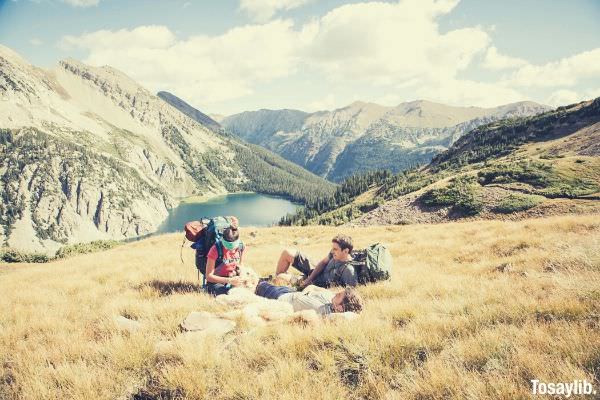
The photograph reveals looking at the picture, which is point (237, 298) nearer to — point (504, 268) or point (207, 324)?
point (207, 324)

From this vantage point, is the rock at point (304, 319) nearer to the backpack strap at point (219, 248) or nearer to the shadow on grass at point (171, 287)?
the backpack strap at point (219, 248)

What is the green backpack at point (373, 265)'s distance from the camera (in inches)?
328

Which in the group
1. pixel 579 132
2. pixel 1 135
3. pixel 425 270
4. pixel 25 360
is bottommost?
pixel 425 270

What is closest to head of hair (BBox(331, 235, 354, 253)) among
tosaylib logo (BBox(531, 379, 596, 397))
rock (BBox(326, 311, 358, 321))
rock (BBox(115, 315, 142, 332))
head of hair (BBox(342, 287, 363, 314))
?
head of hair (BBox(342, 287, 363, 314))

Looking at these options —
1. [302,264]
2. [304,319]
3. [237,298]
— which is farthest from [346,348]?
[302,264]

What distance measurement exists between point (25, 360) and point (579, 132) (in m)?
92.4

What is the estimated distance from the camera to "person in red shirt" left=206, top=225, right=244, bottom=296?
291 inches

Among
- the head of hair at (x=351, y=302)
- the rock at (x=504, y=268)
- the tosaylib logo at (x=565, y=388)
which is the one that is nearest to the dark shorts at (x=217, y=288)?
the head of hair at (x=351, y=302)

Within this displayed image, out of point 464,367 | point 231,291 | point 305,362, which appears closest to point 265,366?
point 305,362

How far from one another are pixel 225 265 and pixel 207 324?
2.52 metres

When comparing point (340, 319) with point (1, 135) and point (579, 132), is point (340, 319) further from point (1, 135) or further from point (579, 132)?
point (1, 135)

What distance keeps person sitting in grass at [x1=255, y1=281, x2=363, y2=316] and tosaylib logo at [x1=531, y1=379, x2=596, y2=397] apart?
10.4 feet

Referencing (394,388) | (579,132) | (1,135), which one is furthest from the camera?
(1,135)

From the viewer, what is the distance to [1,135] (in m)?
192
